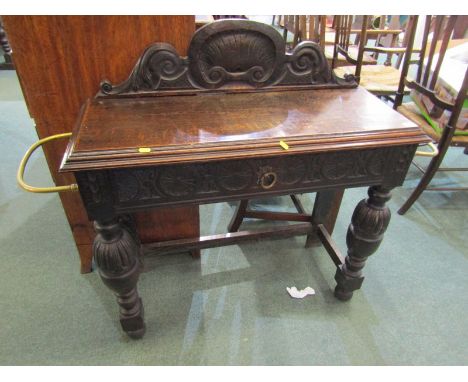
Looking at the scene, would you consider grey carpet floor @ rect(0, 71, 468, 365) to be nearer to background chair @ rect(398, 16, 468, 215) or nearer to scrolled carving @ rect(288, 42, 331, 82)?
background chair @ rect(398, 16, 468, 215)

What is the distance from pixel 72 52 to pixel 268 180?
589 millimetres

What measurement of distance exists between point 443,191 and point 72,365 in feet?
6.09

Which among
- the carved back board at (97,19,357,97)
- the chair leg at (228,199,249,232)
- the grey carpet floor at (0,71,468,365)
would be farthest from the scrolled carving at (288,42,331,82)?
the grey carpet floor at (0,71,468,365)

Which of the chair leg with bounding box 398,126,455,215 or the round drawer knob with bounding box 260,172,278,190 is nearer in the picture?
the round drawer knob with bounding box 260,172,278,190

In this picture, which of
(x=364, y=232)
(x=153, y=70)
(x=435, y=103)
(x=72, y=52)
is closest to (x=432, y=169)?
(x=435, y=103)

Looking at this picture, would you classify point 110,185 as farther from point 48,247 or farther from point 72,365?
→ point 48,247

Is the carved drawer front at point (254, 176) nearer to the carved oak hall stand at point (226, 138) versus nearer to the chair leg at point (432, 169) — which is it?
the carved oak hall stand at point (226, 138)

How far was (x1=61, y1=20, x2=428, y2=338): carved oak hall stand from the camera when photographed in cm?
68

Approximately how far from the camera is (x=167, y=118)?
0.77 m

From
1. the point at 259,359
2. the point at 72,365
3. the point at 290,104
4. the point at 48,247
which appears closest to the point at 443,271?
the point at 259,359

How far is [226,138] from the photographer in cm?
69

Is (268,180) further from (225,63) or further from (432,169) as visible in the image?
(432,169)

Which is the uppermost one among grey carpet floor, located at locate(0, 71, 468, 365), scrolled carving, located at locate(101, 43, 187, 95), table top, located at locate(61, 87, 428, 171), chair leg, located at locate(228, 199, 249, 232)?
scrolled carving, located at locate(101, 43, 187, 95)

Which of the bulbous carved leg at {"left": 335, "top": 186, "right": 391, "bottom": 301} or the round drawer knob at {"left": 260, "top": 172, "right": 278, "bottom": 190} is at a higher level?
the round drawer knob at {"left": 260, "top": 172, "right": 278, "bottom": 190}
